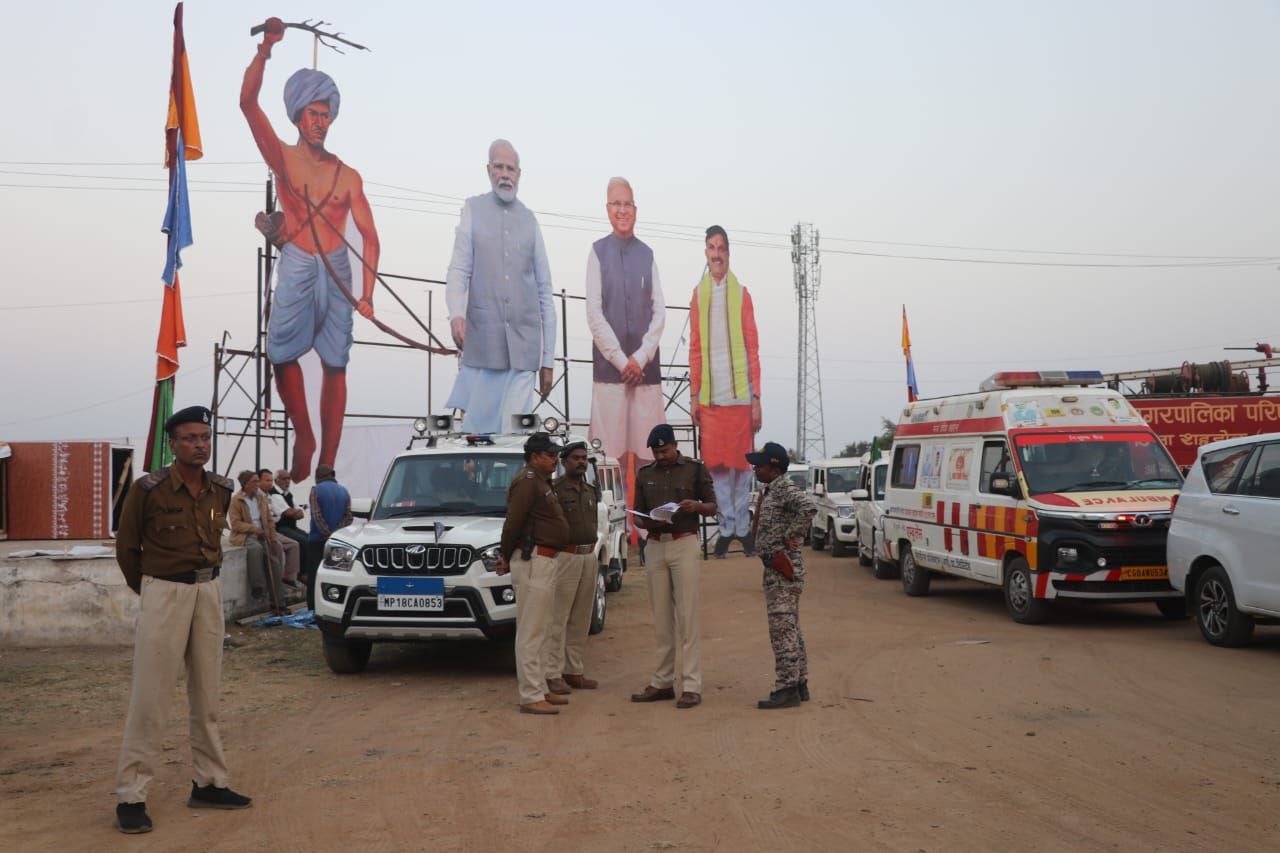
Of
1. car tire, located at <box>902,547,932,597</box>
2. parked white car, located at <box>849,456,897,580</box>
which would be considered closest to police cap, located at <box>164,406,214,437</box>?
car tire, located at <box>902,547,932,597</box>

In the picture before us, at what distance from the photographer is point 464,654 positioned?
10977mm

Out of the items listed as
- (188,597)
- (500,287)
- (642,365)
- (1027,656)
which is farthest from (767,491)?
(642,365)

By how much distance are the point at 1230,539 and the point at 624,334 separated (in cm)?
1747

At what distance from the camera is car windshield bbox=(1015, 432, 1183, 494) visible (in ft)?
39.0

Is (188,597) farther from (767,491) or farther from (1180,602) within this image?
(1180,602)

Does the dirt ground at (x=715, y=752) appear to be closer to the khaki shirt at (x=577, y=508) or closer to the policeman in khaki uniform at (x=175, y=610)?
the policeman in khaki uniform at (x=175, y=610)

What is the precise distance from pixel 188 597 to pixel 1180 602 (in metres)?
10.1

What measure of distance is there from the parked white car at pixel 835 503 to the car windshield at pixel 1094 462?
A: 10.1m

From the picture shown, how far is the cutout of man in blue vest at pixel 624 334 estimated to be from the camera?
25688mm

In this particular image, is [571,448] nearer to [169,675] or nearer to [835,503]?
[169,675]

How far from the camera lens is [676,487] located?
8.33 meters

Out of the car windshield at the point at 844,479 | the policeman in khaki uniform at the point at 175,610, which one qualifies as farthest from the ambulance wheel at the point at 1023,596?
the car windshield at the point at 844,479

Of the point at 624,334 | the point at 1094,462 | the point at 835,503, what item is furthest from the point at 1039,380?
the point at 624,334

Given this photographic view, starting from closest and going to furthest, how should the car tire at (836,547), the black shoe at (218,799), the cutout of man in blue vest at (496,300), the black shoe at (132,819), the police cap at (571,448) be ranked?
the black shoe at (132,819) < the black shoe at (218,799) < the police cap at (571,448) < the car tire at (836,547) < the cutout of man in blue vest at (496,300)
